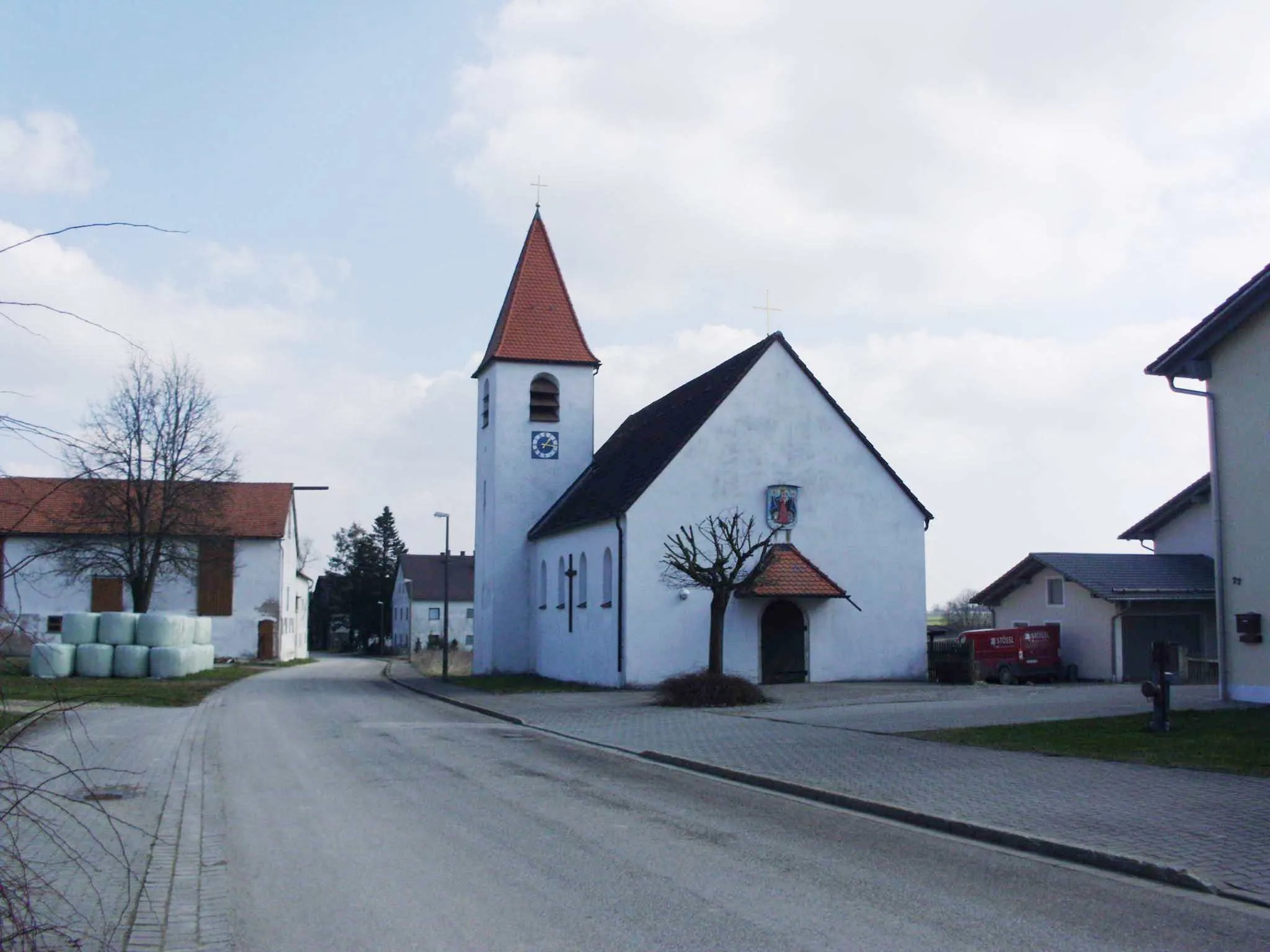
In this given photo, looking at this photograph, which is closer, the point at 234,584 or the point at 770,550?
the point at 770,550

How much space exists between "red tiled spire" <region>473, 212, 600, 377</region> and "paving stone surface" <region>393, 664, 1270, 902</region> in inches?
815

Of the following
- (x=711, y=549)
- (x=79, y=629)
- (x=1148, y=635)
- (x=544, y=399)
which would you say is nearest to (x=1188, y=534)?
(x=1148, y=635)

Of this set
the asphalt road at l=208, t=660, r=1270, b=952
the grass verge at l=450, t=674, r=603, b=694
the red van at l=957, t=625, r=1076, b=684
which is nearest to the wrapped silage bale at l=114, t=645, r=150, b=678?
the grass verge at l=450, t=674, r=603, b=694

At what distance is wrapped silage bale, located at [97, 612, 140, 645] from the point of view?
1585 inches

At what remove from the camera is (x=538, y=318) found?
136 feet

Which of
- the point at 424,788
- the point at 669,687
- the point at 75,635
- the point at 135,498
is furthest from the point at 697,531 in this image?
the point at 135,498

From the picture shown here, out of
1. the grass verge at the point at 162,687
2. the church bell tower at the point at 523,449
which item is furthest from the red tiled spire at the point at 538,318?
the grass verge at the point at 162,687

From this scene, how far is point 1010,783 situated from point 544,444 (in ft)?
96.4

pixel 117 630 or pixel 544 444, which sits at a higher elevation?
pixel 544 444

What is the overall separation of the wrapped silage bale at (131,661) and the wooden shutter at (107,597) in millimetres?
16357

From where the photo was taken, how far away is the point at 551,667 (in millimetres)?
37062

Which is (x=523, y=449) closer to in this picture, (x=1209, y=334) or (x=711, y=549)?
(x=711, y=549)

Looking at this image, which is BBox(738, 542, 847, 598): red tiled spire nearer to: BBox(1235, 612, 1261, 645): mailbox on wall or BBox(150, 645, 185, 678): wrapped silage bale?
BBox(1235, 612, 1261, 645): mailbox on wall

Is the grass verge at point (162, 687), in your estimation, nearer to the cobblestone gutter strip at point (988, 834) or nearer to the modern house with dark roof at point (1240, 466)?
the cobblestone gutter strip at point (988, 834)
